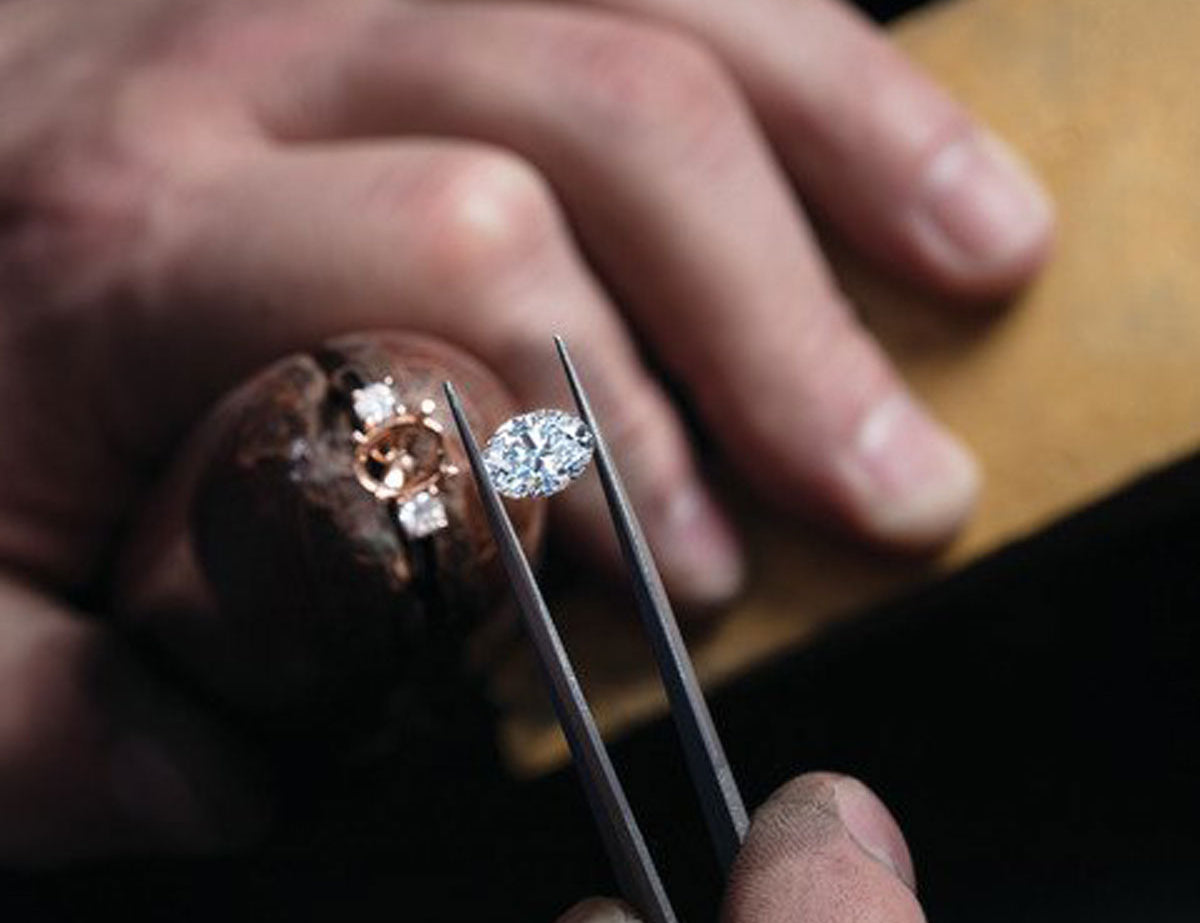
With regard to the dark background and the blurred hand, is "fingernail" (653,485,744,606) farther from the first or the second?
the blurred hand

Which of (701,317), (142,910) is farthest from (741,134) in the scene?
(142,910)

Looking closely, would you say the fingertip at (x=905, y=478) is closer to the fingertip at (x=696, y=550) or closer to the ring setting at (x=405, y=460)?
the fingertip at (x=696, y=550)

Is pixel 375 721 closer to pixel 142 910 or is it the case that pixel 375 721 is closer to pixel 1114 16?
pixel 142 910

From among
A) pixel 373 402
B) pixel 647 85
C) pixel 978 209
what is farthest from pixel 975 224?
pixel 373 402

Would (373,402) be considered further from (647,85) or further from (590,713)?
(647,85)

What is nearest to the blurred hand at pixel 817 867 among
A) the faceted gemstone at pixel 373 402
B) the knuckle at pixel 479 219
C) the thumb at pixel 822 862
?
the thumb at pixel 822 862

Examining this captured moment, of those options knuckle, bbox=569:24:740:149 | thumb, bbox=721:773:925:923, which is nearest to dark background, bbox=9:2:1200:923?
knuckle, bbox=569:24:740:149
